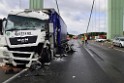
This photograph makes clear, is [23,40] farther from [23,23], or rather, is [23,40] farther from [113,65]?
[113,65]

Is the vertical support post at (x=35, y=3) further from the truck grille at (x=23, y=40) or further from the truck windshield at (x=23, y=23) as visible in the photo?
the truck grille at (x=23, y=40)

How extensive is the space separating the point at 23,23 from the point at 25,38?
1.08m

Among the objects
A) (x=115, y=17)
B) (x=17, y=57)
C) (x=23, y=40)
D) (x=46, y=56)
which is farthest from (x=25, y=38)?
(x=115, y=17)

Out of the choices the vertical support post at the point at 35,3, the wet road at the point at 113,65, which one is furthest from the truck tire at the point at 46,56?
the vertical support post at the point at 35,3

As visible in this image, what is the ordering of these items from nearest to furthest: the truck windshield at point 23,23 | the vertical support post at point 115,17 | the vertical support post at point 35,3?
the truck windshield at point 23,23 < the vertical support post at point 35,3 < the vertical support post at point 115,17

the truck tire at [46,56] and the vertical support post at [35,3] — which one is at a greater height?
the vertical support post at [35,3]

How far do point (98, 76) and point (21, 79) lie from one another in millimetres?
3000

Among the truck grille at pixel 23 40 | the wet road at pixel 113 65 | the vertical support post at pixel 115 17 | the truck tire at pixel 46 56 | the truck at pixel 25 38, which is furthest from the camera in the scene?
the vertical support post at pixel 115 17

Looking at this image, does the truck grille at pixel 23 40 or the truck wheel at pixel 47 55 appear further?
the truck wheel at pixel 47 55

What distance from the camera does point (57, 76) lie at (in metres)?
12.5

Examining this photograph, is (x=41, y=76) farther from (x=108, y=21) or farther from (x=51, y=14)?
(x=108, y=21)

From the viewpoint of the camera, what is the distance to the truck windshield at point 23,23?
15.4 m

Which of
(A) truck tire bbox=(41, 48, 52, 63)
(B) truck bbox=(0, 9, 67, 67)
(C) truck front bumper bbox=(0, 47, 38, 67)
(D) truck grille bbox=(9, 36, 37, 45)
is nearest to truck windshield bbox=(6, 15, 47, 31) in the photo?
(B) truck bbox=(0, 9, 67, 67)

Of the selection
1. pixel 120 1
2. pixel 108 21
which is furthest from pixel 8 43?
pixel 108 21
